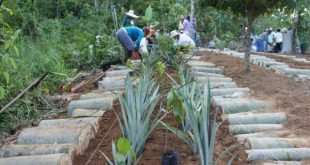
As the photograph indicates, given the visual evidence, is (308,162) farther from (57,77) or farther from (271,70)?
(271,70)

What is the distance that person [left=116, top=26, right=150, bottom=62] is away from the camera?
789cm

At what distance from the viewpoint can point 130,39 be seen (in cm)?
796

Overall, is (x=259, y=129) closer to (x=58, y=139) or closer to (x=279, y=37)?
(x=58, y=139)

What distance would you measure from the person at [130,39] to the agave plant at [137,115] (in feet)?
13.8

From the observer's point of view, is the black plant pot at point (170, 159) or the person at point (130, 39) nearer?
the black plant pot at point (170, 159)

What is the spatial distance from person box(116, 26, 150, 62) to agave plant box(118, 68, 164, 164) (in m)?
4.21

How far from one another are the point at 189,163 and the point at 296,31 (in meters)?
13.0

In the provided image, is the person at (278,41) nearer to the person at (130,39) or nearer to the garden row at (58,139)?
the person at (130,39)

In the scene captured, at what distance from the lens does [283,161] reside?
3215 millimetres

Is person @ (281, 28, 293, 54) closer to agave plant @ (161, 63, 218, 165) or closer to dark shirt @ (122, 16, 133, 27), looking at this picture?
dark shirt @ (122, 16, 133, 27)

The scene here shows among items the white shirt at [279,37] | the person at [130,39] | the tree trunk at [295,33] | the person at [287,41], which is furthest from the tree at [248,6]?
the white shirt at [279,37]

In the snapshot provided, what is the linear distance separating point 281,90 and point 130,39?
3.22 m

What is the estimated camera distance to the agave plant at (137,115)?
309 centimetres

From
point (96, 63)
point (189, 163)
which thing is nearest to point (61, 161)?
point (189, 163)
